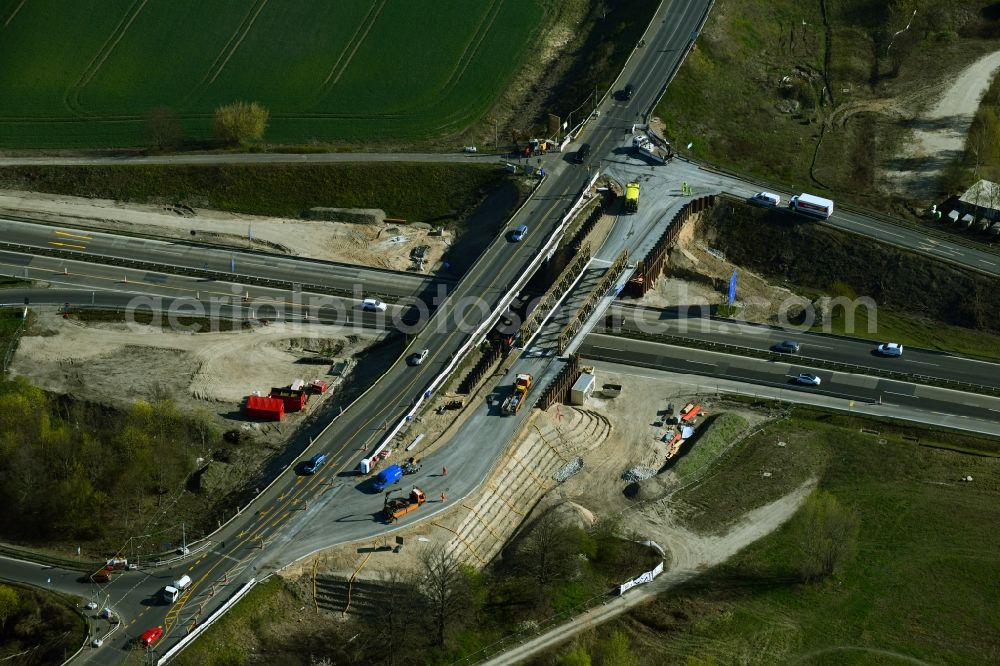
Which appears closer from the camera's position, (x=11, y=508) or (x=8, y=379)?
(x=11, y=508)

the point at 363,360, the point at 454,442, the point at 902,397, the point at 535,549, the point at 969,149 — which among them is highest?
the point at 969,149

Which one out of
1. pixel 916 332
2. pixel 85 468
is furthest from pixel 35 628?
pixel 916 332

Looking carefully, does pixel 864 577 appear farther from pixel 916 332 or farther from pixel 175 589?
pixel 175 589

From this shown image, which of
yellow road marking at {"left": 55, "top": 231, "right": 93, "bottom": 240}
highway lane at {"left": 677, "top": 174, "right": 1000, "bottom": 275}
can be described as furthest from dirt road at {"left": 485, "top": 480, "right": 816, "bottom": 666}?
yellow road marking at {"left": 55, "top": 231, "right": 93, "bottom": 240}

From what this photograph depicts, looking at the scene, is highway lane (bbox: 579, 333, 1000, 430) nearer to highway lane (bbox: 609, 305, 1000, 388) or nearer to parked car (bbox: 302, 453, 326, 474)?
highway lane (bbox: 609, 305, 1000, 388)

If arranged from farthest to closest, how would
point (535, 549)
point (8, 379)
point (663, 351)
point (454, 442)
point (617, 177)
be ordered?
point (617, 177) → point (663, 351) → point (8, 379) → point (454, 442) → point (535, 549)

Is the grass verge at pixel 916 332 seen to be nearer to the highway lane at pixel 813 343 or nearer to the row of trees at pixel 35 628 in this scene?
the highway lane at pixel 813 343

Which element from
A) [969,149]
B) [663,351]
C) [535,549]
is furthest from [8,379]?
[969,149]

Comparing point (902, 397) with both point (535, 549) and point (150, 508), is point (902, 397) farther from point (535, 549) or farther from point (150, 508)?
point (150, 508)
